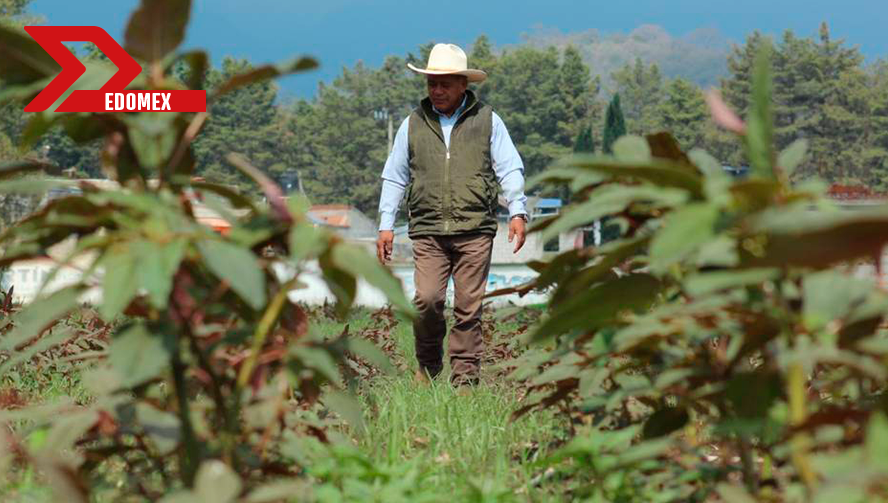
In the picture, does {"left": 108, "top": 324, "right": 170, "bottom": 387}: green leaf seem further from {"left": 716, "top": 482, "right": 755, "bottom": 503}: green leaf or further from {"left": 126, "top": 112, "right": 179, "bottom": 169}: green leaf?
{"left": 716, "top": 482, "right": 755, "bottom": 503}: green leaf

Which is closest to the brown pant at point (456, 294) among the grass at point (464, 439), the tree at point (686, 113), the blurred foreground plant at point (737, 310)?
the grass at point (464, 439)

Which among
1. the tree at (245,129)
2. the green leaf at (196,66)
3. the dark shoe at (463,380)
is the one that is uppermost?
the tree at (245,129)

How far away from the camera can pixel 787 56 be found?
9450 cm

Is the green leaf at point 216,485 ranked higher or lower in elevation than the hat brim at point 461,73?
lower

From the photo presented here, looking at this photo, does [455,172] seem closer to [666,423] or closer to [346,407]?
[666,423]

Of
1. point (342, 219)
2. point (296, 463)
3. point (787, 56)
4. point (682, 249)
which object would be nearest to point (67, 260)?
point (296, 463)

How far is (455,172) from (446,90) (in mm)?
500

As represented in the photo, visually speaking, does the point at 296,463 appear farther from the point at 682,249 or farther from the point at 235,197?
the point at 682,249

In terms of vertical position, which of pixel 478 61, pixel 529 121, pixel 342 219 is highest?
pixel 478 61

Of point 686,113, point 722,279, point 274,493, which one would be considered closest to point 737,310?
point 722,279

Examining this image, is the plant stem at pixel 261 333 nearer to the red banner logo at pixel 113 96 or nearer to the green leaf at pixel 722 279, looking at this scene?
the red banner logo at pixel 113 96

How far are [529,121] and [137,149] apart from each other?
104 metres

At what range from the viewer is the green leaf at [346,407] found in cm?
218

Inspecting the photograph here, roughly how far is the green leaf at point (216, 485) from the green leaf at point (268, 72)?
2.20 feet
